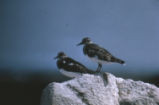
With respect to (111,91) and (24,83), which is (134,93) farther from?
(24,83)

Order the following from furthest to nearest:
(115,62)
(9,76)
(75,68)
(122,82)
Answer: (9,76), (75,68), (115,62), (122,82)

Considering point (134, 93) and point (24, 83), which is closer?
point (134, 93)

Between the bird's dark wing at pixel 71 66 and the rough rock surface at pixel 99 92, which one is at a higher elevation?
the bird's dark wing at pixel 71 66

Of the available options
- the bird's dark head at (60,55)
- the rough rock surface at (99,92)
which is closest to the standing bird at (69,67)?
the bird's dark head at (60,55)

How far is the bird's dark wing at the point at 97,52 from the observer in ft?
40.1

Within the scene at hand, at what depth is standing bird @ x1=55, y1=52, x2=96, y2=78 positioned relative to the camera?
12664mm

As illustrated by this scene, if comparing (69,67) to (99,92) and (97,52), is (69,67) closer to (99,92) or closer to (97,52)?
(97,52)

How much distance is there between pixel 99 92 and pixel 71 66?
14.5 feet

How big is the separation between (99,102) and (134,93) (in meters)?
0.74

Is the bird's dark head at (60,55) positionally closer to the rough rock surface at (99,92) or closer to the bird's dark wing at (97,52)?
the bird's dark wing at (97,52)

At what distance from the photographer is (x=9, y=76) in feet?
75.6

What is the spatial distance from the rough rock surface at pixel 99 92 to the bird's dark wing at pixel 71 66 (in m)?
2.96

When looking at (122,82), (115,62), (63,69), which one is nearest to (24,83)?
(63,69)

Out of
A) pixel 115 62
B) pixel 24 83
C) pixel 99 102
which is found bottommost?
pixel 99 102
